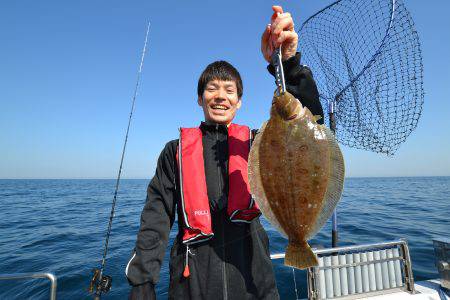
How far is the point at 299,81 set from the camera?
2.53 m

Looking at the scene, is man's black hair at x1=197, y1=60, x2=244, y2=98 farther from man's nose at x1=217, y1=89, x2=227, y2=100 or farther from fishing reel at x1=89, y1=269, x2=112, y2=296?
fishing reel at x1=89, y1=269, x2=112, y2=296

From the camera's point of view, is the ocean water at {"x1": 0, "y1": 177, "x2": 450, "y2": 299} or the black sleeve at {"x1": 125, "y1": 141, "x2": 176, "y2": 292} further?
the ocean water at {"x1": 0, "y1": 177, "x2": 450, "y2": 299}

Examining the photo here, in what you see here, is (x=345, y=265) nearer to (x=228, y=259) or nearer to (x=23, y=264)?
(x=228, y=259)

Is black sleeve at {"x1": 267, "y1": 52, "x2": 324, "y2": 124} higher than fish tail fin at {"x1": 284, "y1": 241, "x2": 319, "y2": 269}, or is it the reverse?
black sleeve at {"x1": 267, "y1": 52, "x2": 324, "y2": 124}

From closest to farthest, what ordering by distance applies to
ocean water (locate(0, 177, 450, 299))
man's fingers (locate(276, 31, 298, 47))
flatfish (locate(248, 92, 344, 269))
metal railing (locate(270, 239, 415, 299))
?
flatfish (locate(248, 92, 344, 269)), man's fingers (locate(276, 31, 298, 47)), metal railing (locate(270, 239, 415, 299)), ocean water (locate(0, 177, 450, 299))

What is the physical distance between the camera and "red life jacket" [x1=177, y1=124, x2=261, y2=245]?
7.80 feet

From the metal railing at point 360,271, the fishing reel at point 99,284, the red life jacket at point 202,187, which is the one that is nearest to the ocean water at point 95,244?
the metal railing at point 360,271

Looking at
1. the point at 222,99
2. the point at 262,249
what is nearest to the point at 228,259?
the point at 262,249

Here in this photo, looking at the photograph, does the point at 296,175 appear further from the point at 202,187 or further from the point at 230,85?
the point at 230,85

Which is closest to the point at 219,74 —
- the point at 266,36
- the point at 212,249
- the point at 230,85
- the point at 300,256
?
the point at 230,85

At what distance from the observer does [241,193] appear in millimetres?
2480

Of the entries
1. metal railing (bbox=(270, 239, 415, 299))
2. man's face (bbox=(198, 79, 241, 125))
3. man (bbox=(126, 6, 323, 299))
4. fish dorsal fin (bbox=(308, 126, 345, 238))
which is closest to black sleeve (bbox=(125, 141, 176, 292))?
man (bbox=(126, 6, 323, 299))

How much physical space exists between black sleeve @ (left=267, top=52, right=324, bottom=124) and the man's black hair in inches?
21.2

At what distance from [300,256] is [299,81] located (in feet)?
5.26
